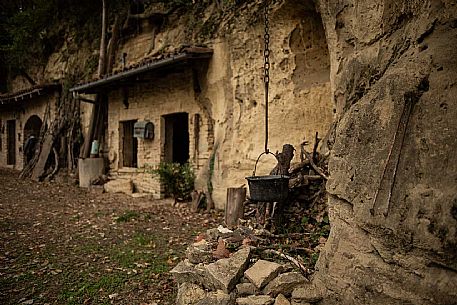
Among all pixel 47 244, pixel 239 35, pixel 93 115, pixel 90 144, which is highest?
pixel 239 35

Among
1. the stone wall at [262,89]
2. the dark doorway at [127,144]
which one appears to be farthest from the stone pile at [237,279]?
the dark doorway at [127,144]

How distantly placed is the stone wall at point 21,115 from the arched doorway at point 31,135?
0.15m

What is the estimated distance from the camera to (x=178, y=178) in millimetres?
9070

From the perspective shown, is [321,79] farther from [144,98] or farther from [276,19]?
[144,98]

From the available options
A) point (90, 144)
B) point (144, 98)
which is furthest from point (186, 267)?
point (90, 144)

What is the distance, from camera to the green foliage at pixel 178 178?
891cm

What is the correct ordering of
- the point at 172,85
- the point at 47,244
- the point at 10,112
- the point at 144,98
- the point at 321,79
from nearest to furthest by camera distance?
1. the point at 47,244
2. the point at 321,79
3. the point at 172,85
4. the point at 144,98
5. the point at 10,112

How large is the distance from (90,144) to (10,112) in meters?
7.73

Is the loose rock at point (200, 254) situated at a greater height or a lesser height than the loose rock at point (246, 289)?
greater

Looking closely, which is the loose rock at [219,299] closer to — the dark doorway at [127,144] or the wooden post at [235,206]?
the wooden post at [235,206]

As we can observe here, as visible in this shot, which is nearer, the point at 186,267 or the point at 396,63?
the point at 396,63

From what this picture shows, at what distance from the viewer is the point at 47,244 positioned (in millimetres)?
5852

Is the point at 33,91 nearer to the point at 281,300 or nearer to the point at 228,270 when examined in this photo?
the point at 228,270

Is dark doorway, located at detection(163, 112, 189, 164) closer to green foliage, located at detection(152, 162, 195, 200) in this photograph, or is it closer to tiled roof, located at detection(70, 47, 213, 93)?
tiled roof, located at detection(70, 47, 213, 93)
